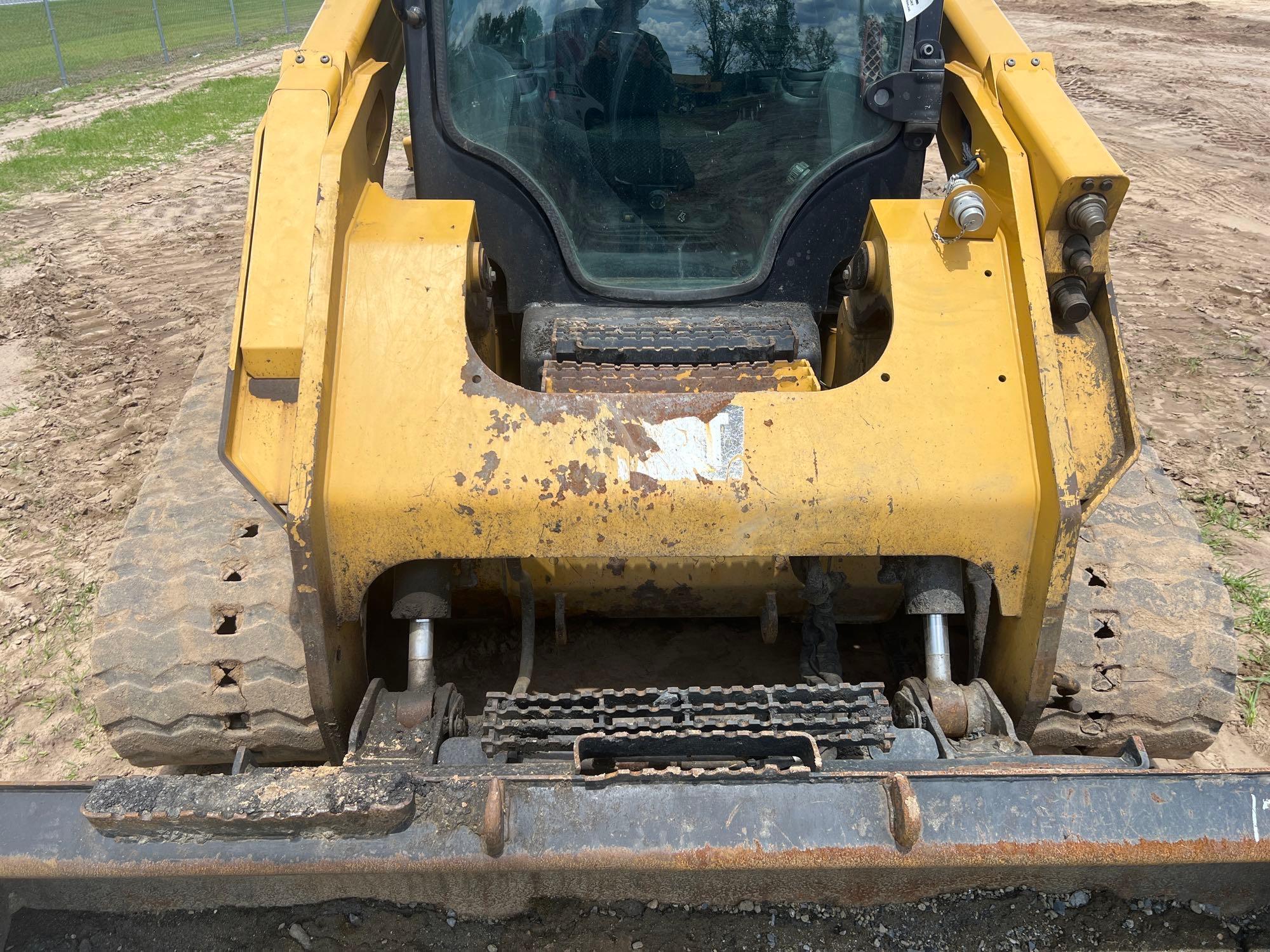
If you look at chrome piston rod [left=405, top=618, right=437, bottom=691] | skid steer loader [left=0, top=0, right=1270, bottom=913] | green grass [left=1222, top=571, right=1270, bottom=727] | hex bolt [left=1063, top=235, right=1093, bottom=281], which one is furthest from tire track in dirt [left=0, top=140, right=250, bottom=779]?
green grass [left=1222, top=571, right=1270, bottom=727]

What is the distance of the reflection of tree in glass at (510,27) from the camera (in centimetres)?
276

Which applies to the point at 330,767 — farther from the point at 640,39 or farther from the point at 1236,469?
the point at 1236,469

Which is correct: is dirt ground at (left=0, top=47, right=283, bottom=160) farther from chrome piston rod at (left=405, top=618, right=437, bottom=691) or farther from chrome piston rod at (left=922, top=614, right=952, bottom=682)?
chrome piston rod at (left=922, top=614, right=952, bottom=682)

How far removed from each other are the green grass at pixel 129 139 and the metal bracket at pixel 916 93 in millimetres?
9362

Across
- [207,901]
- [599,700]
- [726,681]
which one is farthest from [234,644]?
[726,681]

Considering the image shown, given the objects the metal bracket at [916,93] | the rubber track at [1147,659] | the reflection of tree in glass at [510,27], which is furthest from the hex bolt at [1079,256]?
the reflection of tree in glass at [510,27]

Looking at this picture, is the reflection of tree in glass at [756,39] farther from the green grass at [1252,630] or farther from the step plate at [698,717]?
the green grass at [1252,630]

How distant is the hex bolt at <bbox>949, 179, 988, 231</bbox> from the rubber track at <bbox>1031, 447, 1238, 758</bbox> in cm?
93

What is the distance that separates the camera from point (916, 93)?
2783mm

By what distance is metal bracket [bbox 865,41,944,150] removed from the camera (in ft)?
9.08

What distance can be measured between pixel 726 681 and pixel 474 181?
170 centimetres

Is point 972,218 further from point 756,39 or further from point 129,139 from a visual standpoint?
point 129,139

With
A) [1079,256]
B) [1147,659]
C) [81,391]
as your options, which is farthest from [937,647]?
[81,391]

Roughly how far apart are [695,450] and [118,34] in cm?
2492
